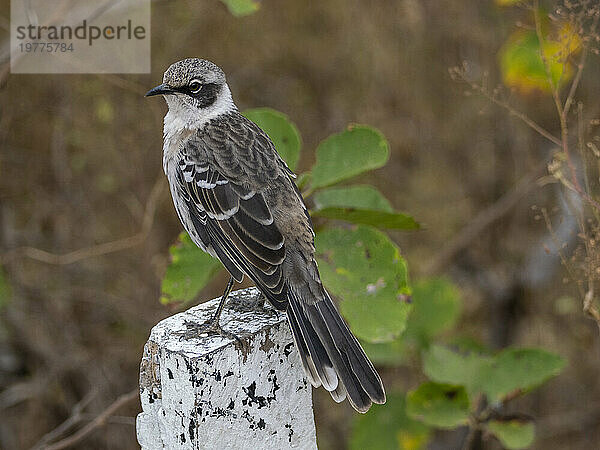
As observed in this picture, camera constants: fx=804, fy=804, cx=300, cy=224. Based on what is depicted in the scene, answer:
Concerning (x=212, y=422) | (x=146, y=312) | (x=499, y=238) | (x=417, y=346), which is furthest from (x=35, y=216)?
(x=212, y=422)

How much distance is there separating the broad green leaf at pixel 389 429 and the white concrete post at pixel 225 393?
1.99 metres

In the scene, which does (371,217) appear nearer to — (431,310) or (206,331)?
(206,331)

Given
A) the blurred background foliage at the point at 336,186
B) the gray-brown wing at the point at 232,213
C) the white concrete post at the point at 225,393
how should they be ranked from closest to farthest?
the white concrete post at the point at 225,393 → the gray-brown wing at the point at 232,213 → the blurred background foliage at the point at 336,186

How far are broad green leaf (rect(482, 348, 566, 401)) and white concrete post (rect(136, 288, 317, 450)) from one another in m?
1.87

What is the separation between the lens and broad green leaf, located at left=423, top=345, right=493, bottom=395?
414 centimetres

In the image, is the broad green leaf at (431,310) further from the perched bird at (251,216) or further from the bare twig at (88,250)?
the bare twig at (88,250)

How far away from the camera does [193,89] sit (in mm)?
3471

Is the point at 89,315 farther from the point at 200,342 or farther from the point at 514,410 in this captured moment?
the point at 200,342

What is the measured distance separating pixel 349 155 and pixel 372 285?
0.56 m

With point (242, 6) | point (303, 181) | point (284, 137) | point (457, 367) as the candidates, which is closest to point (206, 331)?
point (303, 181)

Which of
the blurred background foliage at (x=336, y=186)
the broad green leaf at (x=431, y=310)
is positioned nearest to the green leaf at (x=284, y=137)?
the broad green leaf at (x=431, y=310)

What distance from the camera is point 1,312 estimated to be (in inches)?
224

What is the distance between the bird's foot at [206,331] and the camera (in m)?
2.37

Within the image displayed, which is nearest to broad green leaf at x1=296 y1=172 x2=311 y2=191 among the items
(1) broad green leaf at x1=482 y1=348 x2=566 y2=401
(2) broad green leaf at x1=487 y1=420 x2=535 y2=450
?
(1) broad green leaf at x1=482 y1=348 x2=566 y2=401
